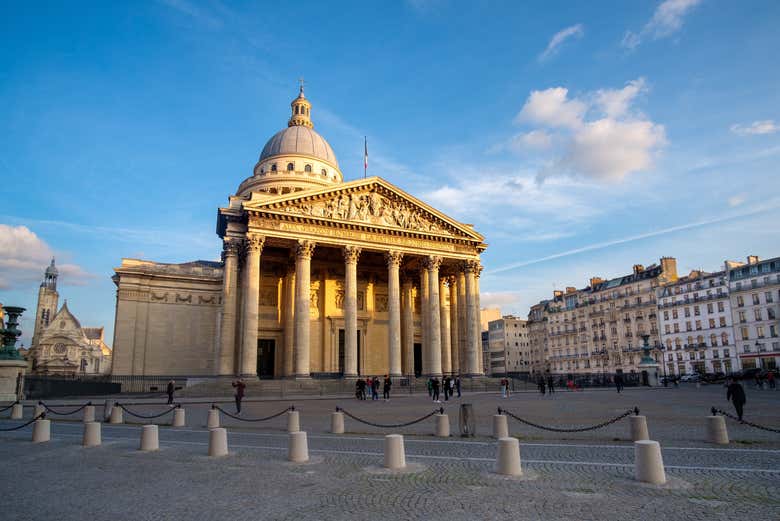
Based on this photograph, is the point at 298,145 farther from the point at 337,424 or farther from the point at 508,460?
the point at 508,460

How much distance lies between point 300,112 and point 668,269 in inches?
2211

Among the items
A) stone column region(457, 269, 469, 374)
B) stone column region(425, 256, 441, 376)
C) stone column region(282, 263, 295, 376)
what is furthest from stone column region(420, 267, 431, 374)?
stone column region(282, 263, 295, 376)

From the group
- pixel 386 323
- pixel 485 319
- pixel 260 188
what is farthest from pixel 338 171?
pixel 485 319

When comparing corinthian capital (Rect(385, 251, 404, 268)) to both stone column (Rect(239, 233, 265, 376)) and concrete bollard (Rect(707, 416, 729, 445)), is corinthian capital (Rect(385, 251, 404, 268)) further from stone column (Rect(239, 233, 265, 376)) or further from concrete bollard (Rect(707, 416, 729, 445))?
concrete bollard (Rect(707, 416, 729, 445))

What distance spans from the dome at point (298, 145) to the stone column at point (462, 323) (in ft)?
86.9

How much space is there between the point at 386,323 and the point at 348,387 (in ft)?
38.9

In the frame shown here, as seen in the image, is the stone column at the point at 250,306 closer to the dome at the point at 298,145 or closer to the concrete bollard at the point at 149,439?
the concrete bollard at the point at 149,439

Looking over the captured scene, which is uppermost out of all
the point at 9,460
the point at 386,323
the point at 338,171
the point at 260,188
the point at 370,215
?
the point at 338,171

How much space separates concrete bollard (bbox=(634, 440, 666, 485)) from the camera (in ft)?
26.6

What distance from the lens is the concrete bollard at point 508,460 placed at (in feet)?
29.3

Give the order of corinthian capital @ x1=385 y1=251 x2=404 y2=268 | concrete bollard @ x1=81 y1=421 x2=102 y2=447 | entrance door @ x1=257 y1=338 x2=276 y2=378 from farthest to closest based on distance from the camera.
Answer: entrance door @ x1=257 y1=338 x2=276 y2=378 < corinthian capital @ x1=385 y1=251 x2=404 y2=268 < concrete bollard @ x1=81 y1=421 x2=102 y2=447

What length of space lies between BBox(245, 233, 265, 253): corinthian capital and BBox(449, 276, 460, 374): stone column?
19.1 m

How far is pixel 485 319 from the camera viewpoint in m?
130

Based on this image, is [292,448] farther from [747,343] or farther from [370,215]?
[747,343]
